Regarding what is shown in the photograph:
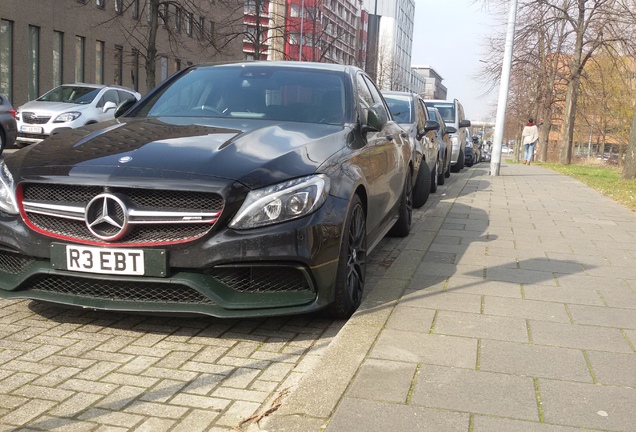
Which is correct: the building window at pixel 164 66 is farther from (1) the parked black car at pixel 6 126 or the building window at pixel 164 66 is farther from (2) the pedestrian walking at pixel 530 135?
(1) the parked black car at pixel 6 126

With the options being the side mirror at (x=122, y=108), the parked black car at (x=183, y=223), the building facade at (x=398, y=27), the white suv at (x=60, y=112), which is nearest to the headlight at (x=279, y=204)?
the parked black car at (x=183, y=223)

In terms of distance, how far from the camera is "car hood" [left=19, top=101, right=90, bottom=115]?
16853 millimetres

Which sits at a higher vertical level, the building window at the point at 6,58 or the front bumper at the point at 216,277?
the building window at the point at 6,58

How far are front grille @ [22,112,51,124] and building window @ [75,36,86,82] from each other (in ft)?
50.1

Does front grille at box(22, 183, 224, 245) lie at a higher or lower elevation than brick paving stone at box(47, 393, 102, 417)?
higher

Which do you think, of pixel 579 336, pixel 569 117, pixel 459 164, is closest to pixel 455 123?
pixel 459 164

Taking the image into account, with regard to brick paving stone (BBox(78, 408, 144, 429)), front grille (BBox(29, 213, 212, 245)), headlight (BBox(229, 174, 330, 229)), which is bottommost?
brick paving stone (BBox(78, 408, 144, 429))

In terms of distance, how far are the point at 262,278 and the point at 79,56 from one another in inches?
1200

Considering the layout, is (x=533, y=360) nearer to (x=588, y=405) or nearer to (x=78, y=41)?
(x=588, y=405)

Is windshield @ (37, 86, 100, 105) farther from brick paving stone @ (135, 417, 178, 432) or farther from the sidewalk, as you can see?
brick paving stone @ (135, 417, 178, 432)

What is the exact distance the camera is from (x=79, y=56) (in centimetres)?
3153

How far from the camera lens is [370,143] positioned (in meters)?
5.24

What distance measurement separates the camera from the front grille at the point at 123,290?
12.4 ft

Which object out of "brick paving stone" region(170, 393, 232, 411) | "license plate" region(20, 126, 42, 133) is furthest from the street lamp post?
"brick paving stone" region(170, 393, 232, 411)
